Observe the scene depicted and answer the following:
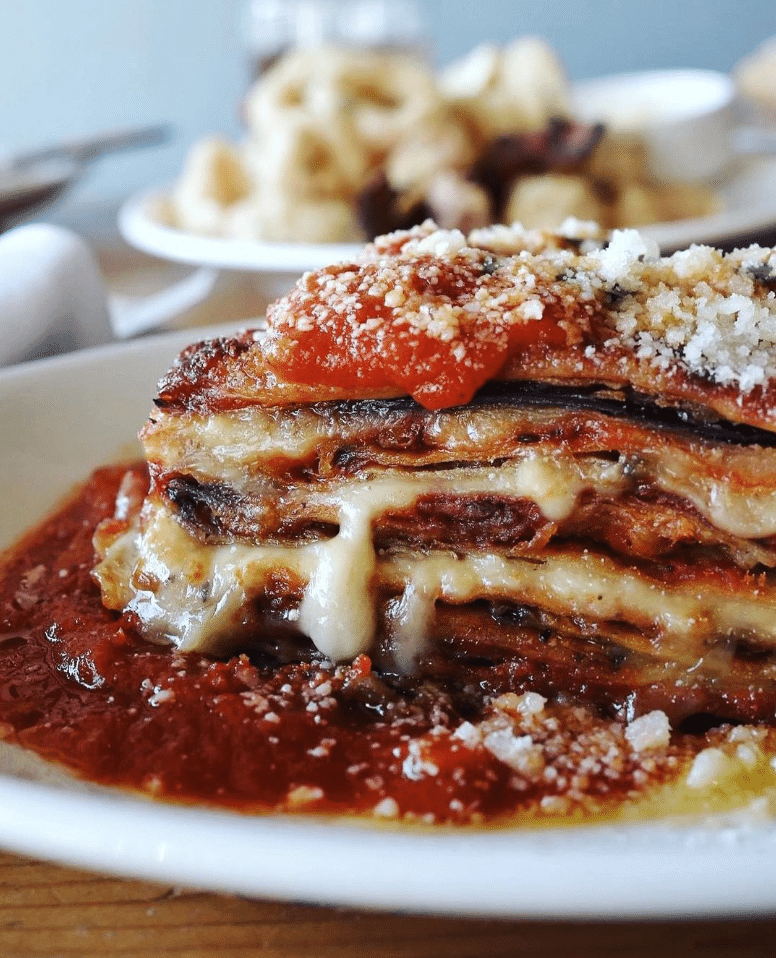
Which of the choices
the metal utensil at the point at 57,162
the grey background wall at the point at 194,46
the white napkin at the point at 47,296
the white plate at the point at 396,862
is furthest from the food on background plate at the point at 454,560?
the grey background wall at the point at 194,46

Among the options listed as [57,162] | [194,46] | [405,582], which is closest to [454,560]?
[405,582]

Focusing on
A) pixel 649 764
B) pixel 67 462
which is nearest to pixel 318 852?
pixel 649 764

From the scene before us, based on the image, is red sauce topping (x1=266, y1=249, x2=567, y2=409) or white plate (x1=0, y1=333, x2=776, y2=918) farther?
red sauce topping (x1=266, y1=249, x2=567, y2=409)

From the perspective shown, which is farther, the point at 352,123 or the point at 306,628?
the point at 352,123

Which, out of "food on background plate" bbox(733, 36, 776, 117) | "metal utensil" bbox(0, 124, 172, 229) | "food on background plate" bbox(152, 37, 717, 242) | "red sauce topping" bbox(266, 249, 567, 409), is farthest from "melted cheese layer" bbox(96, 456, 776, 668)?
"food on background plate" bbox(733, 36, 776, 117)

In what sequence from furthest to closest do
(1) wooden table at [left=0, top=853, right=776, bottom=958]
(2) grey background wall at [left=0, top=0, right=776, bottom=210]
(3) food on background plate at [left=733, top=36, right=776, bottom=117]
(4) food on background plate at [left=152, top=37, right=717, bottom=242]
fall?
(2) grey background wall at [left=0, top=0, right=776, bottom=210]
(3) food on background plate at [left=733, top=36, right=776, bottom=117]
(4) food on background plate at [left=152, top=37, right=717, bottom=242]
(1) wooden table at [left=0, top=853, right=776, bottom=958]

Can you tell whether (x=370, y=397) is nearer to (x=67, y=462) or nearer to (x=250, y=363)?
(x=250, y=363)

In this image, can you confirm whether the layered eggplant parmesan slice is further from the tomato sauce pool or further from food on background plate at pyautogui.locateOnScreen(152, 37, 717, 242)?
food on background plate at pyautogui.locateOnScreen(152, 37, 717, 242)
